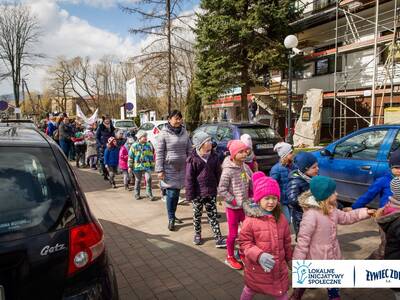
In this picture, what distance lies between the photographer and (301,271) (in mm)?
2328

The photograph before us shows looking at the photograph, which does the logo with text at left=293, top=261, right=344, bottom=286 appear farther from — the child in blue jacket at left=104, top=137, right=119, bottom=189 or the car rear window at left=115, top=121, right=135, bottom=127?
the car rear window at left=115, top=121, right=135, bottom=127

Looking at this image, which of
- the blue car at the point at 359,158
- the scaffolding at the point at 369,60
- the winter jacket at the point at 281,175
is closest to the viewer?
the winter jacket at the point at 281,175

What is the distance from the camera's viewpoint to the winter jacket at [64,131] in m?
12.7

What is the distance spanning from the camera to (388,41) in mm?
13578

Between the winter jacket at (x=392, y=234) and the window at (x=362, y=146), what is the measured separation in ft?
10.8

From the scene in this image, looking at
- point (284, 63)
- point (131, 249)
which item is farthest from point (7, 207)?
point (284, 63)

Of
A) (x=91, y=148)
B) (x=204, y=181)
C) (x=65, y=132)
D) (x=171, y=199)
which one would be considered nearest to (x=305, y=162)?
(x=204, y=181)

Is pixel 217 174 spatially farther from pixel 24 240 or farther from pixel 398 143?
pixel 24 240

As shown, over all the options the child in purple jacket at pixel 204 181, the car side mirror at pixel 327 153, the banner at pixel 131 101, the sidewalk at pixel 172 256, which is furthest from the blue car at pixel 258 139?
the banner at pixel 131 101

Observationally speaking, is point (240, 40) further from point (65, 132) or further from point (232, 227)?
point (232, 227)

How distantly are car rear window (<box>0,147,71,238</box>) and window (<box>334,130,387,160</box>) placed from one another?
510 centimetres

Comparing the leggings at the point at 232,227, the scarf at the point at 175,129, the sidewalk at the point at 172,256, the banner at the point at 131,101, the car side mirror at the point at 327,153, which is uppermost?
the banner at the point at 131,101

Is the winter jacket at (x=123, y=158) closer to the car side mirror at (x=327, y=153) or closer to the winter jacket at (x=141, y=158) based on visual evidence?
the winter jacket at (x=141, y=158)

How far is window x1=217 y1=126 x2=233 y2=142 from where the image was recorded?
9.83 m
